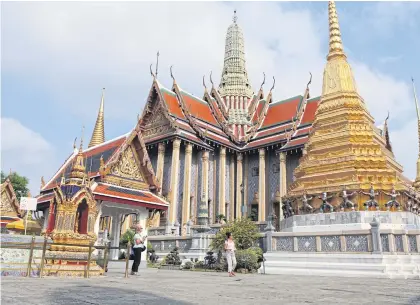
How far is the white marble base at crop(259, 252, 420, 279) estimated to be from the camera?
873cm

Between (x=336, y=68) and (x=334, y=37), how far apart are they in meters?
1.89

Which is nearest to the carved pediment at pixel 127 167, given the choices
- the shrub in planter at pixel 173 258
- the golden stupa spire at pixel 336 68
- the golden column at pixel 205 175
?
the shrub in planter at pixel 173 258

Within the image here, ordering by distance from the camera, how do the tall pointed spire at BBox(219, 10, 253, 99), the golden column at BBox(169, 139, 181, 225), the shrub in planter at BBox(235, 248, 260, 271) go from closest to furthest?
1. the shrub in planter at BBox(235, 248, 260, 271)
2. the golden column at BBox(169, 139, 181, 225)
3. the tall pointed spire at BBox(219, 10, 253, 99)

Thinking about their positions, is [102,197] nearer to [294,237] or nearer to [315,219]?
[294,237]

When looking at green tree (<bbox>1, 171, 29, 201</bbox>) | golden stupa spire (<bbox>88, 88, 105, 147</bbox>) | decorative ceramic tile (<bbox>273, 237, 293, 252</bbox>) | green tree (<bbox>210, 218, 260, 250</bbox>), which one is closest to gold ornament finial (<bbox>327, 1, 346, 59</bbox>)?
green tree (<bbox>210, 218, 260, 250</bbox>)

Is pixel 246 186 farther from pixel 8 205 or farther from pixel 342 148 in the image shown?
pixel 8 205

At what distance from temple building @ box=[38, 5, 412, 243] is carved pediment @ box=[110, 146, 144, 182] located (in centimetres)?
3

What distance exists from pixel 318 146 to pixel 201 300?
1236 cm

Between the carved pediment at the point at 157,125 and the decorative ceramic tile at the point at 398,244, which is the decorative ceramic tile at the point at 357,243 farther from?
the carved pediment at the point at 157,125

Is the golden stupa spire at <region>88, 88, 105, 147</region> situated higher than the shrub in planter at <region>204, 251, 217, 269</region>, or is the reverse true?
the golden stupa spire at <region>88, 88, 105, 147</region>

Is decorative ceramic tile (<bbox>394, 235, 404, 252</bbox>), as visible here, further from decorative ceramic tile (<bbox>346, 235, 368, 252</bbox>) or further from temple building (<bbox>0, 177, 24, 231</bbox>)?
temple building (<bbox>0, 177, 24, 231</bbox>)

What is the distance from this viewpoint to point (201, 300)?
142 inches

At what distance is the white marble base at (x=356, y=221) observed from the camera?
1198 centimetres

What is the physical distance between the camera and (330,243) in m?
9.88
